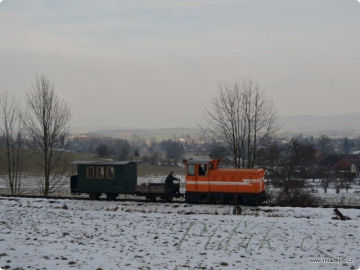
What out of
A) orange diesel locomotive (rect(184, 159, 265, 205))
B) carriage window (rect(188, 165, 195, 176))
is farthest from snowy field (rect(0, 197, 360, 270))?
carriage window (rect(188, 165, 195, 176))

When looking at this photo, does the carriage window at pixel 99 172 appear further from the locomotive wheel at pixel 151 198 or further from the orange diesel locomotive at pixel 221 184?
the orange diesel locomotive at pixel 221 184

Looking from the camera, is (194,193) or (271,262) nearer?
(271,262)

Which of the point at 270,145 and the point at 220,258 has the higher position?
the point at 270,145

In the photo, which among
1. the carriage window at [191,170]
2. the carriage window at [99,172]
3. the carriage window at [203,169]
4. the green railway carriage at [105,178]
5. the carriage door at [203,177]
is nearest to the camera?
the carriage door at [203,177]

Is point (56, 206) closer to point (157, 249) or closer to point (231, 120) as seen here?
point (157, 249)

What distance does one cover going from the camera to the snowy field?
12219 mm

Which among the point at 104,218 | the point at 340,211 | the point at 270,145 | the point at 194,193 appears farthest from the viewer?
the point at 270,145

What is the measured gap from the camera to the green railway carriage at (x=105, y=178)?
26406 mm

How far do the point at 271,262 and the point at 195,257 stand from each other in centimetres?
234

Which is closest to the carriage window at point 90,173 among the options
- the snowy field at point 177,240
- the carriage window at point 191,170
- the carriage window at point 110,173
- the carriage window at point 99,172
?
the carriage window at point 99,172

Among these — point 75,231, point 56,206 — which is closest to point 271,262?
point 75,231

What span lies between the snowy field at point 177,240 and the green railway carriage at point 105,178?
18.3ft

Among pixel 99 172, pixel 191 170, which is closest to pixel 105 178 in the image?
pixel 99 172

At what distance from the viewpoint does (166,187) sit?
25297 mm
